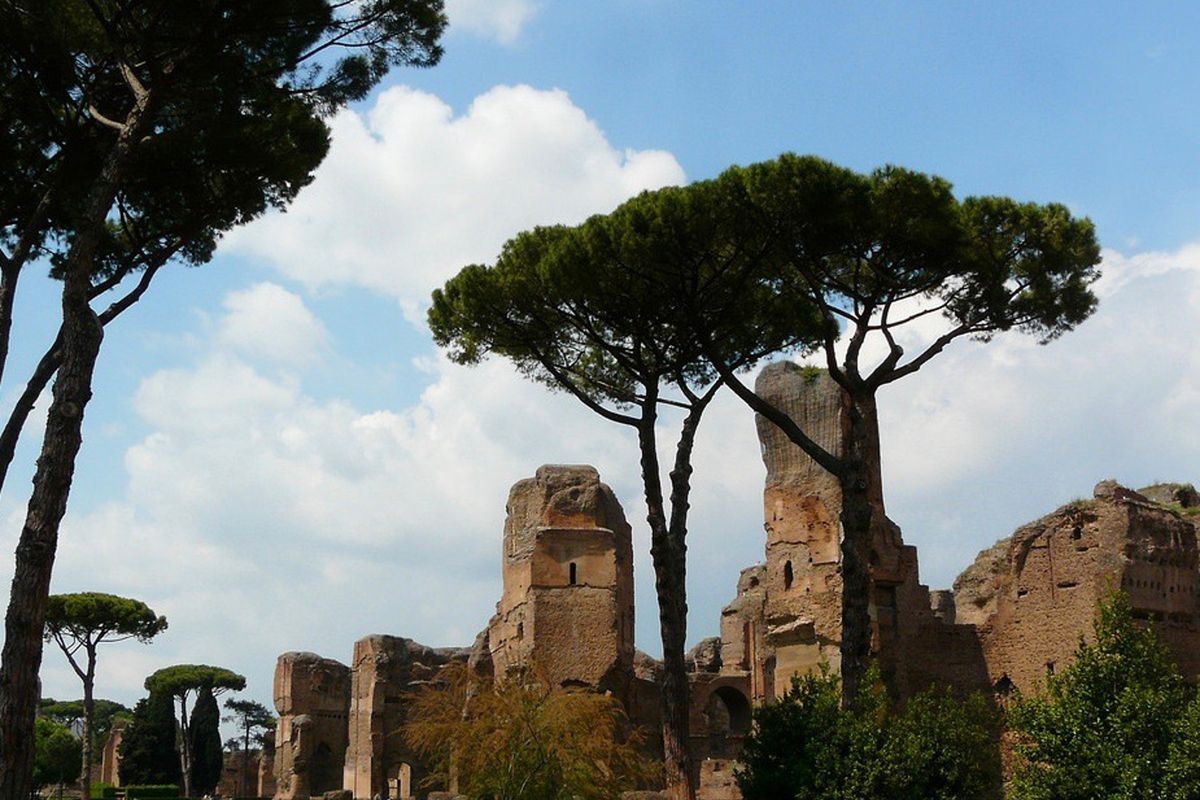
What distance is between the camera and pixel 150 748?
120 ft

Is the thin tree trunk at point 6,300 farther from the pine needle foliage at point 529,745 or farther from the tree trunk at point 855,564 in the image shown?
the tree trunk at point 855,564

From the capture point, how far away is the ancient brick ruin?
18078mm

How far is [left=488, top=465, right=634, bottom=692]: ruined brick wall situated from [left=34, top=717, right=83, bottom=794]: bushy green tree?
19090mm

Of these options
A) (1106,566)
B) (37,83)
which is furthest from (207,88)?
(1106,566)

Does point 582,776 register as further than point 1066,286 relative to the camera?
No

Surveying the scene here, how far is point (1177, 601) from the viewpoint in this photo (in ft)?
59.5

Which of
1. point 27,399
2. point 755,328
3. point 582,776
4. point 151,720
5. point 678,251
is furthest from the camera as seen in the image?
point 151,720

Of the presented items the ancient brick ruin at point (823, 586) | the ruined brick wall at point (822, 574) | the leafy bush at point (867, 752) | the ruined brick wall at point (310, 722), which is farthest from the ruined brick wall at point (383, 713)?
the leafy bush at point (867, 752)

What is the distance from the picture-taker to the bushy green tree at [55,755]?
1431 inches

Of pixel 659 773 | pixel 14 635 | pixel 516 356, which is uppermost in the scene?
pixel 516 356

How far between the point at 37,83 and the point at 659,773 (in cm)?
970

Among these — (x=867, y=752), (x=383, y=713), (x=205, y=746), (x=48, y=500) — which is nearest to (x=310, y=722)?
(x=383, y=713)

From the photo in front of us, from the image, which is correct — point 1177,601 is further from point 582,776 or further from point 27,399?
point 27,399

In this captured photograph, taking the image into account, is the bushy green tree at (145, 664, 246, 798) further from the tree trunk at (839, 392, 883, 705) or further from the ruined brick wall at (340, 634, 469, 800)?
the tree trunk at (839, 392, 883, 705)
